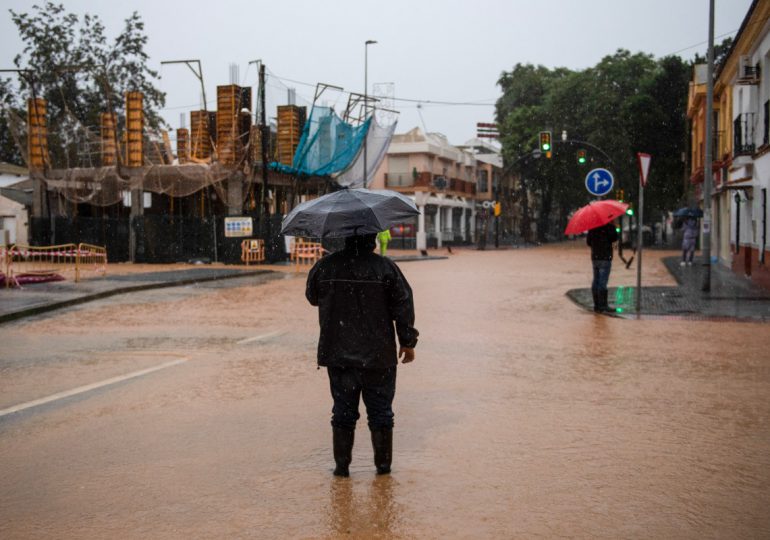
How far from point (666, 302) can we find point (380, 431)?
11802 mm

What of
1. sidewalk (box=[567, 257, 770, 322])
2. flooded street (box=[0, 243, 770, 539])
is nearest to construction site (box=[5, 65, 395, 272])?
sidewalk (box=[567, 257, 770, 322])

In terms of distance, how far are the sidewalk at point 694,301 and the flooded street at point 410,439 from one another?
2.07 meters

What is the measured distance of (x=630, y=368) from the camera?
861 centimetres

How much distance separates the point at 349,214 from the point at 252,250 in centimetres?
2584

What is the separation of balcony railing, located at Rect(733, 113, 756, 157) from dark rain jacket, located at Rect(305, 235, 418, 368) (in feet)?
61.5

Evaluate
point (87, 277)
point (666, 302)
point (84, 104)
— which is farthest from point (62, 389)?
point (84, 104)

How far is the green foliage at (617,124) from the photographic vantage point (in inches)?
2111

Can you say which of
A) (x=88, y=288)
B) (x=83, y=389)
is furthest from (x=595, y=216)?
(x=88, y=288)

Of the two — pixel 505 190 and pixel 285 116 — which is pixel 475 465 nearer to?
pixel 285 116

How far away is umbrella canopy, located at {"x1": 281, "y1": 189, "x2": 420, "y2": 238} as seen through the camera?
474 centimetres

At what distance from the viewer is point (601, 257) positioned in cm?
1377

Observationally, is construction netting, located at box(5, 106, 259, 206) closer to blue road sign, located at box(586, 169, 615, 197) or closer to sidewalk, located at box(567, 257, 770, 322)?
blue road sign, located at box(586, 169, 615, 197)

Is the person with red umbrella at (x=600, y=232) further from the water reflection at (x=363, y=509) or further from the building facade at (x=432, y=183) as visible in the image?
the building facade at (x=432, y=183)

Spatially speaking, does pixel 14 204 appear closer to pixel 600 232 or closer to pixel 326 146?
pixel 326 146
